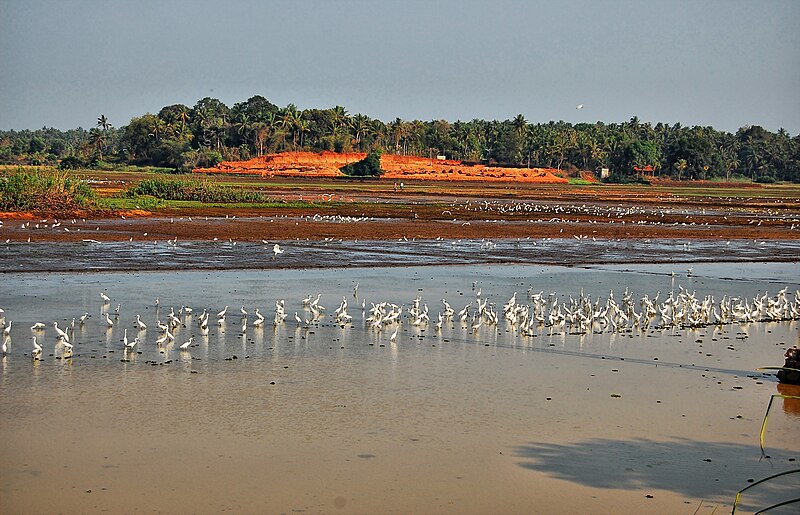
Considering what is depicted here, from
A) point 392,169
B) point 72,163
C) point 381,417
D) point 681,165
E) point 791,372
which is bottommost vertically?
point 381,417

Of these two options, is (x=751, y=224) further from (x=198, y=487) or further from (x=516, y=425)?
(x=198, y=487)

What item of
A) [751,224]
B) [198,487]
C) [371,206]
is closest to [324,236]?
[371,206]

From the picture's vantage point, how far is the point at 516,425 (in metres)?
12.5

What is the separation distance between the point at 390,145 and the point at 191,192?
101 m

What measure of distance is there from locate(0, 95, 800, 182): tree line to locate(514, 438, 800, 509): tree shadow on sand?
131031mm

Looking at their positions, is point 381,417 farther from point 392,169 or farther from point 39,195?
point 392,169

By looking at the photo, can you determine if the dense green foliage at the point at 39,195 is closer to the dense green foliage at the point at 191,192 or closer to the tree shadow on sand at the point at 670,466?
the dense green foliage at the point at 191,192

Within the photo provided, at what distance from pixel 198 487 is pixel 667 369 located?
895 centimetres

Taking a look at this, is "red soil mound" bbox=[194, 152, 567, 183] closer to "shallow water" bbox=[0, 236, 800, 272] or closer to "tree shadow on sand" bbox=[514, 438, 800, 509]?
"shallow water" bbox=[0, 236, 800, 272]

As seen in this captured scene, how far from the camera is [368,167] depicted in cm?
13625

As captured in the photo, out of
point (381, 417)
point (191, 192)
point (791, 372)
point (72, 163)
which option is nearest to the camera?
point (381, 417)

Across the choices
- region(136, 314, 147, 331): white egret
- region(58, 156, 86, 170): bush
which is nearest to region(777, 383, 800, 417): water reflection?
region(136, 314, 147, 331): white egret

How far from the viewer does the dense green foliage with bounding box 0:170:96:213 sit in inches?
1993

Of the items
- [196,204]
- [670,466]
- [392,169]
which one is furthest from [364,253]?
[392,169]
